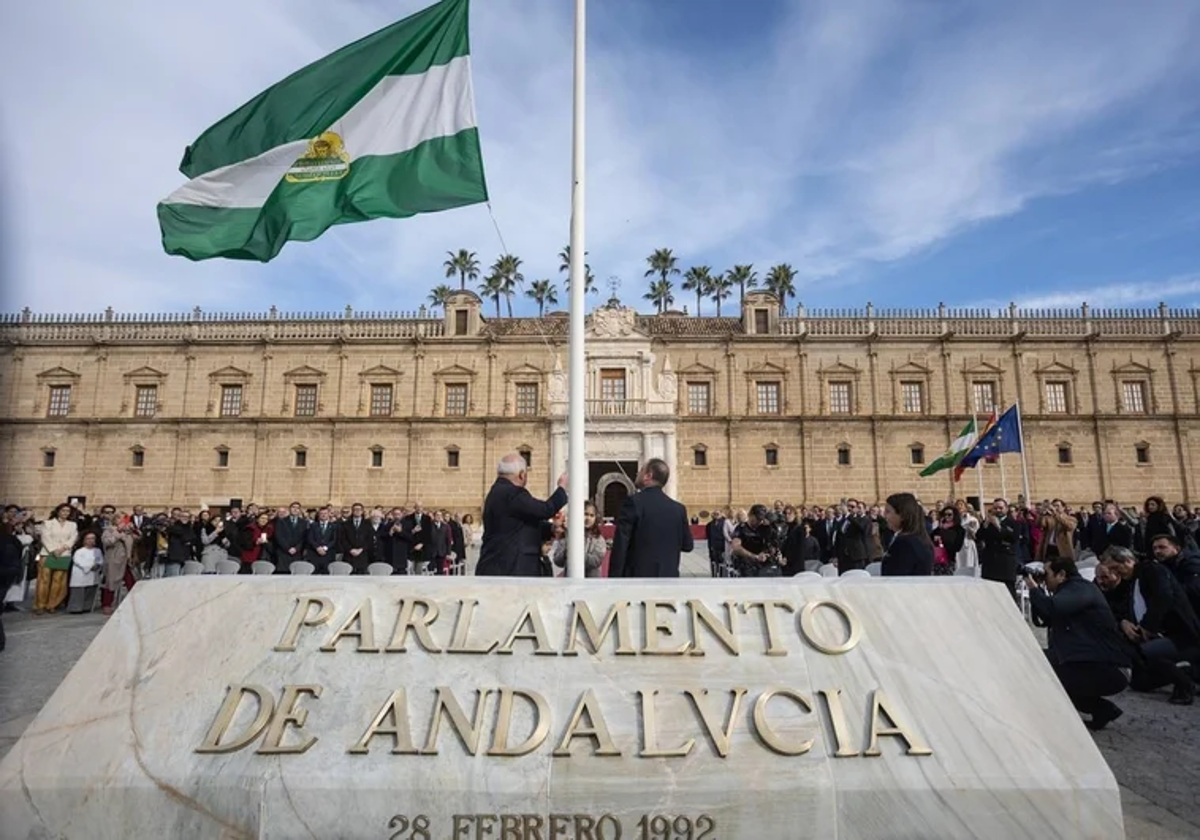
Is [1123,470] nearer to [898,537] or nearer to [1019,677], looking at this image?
[898,537]

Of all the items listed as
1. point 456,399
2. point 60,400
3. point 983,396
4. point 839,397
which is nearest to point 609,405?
point 456,399

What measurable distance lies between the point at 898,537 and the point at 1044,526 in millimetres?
8367

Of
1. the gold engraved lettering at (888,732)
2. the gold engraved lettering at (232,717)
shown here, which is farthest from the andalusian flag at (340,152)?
the gold engraved lettering at (888,732)

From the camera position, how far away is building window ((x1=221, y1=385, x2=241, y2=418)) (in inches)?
1195

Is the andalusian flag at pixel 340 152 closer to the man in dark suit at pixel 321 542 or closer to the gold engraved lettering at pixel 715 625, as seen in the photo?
the gold engraved lettering at pixel 715 625

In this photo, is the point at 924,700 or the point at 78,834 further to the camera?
the point at 924,700

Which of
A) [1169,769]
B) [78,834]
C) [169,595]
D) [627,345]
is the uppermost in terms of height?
[627,345]

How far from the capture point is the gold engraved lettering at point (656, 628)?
2648 millimetres

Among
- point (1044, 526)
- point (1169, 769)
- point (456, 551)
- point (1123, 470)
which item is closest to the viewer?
point (1169, 769)

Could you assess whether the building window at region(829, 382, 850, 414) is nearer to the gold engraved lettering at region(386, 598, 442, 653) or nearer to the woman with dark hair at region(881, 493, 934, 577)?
the woman with dark hair at region(881, 493, 934, 577)

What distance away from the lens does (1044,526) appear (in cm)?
1114

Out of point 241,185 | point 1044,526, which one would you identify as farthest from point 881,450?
point 241,185

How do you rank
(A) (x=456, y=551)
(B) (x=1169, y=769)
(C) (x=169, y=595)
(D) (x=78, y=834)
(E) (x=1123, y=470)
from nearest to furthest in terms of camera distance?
(D) (x=78, y=834)
(C) (x=169, y=595)
(B) (x=1169, y=769)
(A) (x=456, y=551)
(E) (x=1123, y=470)

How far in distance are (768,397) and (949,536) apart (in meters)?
20.1
